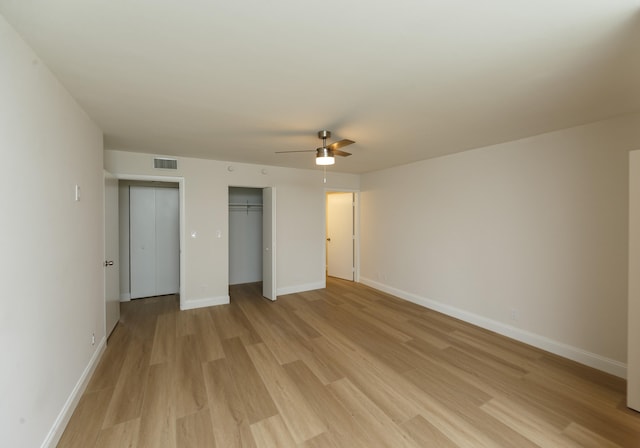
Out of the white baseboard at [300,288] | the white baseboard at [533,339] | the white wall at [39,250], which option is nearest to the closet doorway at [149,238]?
the white baseboard at [300,288]

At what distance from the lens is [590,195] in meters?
2.72

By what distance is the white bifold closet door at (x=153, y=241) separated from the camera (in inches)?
190

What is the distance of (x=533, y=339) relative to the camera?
3146mm

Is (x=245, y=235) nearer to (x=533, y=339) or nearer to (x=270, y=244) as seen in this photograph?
(x=270, y=244)

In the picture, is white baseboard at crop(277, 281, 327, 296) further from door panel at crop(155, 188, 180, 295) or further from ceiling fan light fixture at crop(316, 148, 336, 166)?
ceiling fan light fixture at crop(316, 148, 336, 166)

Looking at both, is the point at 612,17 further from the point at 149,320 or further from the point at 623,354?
the point at 149,320

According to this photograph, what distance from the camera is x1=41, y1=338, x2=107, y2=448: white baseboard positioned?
5.62 ft

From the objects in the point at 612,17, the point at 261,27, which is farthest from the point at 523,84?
the point at 261,27

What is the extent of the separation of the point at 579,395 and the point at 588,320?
892 millimetres

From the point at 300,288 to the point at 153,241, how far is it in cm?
301

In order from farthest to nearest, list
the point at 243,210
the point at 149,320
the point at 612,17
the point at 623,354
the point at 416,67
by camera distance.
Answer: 1. the point at 243,210
2. the point at 149,320
3. the point at 623,354
4. the point at 416,67
5. the point at 612,17

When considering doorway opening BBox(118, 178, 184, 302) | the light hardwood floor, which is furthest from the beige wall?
doorway opening BBox(118, 178, 184, 302)

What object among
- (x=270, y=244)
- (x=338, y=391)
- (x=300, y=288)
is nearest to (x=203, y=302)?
(x=270, y=244)

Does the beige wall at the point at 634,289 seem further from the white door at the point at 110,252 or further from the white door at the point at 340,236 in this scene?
the white door at the point at 110,252
